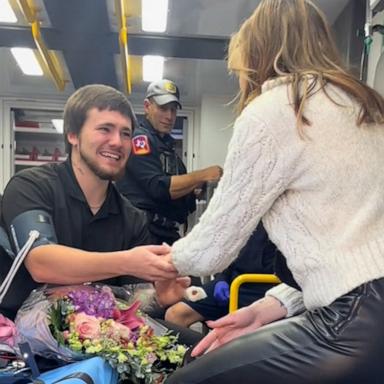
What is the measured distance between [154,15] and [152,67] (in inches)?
39.5

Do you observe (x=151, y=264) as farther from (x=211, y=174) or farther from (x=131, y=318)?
(x=211, y=174)

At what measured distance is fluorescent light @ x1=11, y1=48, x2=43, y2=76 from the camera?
4.26m

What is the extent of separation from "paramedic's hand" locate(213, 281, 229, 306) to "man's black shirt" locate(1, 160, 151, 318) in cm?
76

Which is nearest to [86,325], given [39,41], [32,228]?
[32,228]

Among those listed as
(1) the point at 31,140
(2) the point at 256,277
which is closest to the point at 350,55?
(2) the point at 256,277

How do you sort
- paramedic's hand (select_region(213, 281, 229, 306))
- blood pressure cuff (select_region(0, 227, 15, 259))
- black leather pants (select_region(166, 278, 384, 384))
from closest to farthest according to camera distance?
black leather pants (select_region(166, 278, 384, 384)) → blood pressure cuff (select_region(0, 227, 15, 259)) → paramedic's hand (select_region(213, 281, 229, 306))

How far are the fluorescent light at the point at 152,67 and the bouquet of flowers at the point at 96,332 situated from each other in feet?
9.47

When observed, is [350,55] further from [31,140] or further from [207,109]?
[31,140]

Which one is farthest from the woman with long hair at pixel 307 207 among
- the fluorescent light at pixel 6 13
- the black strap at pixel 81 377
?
the fluorescent light at pixel 6 13

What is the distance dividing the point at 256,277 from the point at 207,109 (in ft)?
9.85

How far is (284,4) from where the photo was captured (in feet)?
4.15

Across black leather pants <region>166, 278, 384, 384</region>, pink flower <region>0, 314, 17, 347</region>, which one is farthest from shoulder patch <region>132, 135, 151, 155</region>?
black leather pants <region>166, 278, 384, 384</region>

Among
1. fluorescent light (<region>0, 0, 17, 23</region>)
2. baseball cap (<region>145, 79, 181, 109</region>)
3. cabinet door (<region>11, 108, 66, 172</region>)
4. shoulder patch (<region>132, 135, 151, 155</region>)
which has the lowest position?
shoulder patch (<region>132, 135, 151, 155</region>)

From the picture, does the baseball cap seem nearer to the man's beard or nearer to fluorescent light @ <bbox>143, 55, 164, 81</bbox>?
fluorescent light @ <bbox>143, 55, 164, 81</bbox>
